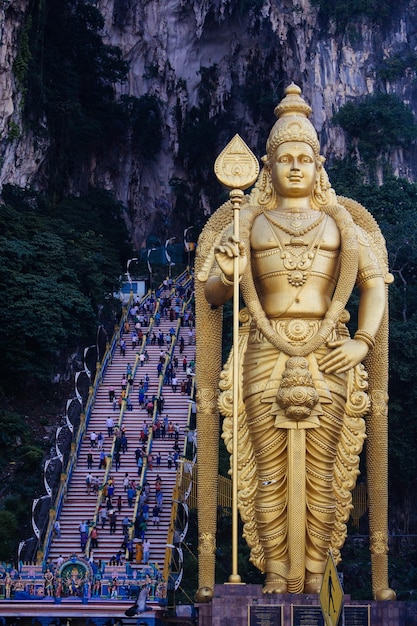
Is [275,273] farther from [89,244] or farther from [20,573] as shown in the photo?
[89,244]

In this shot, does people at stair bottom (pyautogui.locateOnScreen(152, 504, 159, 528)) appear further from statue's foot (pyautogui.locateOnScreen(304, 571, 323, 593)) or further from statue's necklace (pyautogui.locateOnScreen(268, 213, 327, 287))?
statue's necklace (pyautogui.locateOnScreen(268, 213, 327, 287))

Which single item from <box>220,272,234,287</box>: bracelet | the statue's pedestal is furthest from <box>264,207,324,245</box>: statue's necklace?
the statue's pedestal

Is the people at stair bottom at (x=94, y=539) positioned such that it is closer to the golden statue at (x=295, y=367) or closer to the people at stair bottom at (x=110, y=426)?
the people at stair bottom at (x=110, y=426)

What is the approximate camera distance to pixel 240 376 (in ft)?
41.1

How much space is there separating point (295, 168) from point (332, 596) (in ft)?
19.8

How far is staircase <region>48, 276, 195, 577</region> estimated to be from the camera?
19.0 m

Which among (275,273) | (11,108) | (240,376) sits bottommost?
(240,376)

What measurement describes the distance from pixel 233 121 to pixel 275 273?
2691cm

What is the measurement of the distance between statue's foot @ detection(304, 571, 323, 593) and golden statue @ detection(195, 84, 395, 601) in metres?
0.01

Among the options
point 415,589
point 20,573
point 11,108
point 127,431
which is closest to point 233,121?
point 11,108

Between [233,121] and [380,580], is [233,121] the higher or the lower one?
the higher one

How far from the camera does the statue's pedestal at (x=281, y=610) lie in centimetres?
1145

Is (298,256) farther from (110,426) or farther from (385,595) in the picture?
(110,426)

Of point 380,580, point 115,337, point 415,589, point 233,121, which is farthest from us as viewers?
point 233,121
